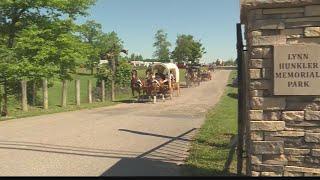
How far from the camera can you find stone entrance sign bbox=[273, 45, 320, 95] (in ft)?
21.6

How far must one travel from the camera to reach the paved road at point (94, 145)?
349 inches

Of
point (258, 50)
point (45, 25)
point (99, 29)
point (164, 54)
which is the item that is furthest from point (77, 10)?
point (164, 54)

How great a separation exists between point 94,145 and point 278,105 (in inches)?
231

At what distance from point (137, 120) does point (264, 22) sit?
11863 millimetres

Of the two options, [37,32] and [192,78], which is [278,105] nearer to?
[37,32]

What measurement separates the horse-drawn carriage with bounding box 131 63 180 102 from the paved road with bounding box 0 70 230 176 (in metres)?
11.2

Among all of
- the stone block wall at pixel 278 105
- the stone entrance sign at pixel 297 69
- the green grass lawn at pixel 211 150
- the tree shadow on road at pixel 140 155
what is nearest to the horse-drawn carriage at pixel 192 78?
the green grass lawn at pixel 211 150

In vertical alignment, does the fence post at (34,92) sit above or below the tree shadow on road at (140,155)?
above

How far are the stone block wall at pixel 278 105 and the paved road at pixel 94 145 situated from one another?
7.18 feet

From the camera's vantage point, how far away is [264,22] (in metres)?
6.68

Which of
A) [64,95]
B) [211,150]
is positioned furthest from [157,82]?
[211,150]

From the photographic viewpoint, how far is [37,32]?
2614 cm

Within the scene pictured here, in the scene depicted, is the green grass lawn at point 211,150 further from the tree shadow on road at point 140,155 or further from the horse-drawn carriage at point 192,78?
the horse-drawn carriage at point 192,78

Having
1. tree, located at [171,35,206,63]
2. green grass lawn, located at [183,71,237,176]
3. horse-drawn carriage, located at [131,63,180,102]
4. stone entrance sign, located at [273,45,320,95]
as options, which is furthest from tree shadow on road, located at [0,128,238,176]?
tree, located at [171,35,206,63]
